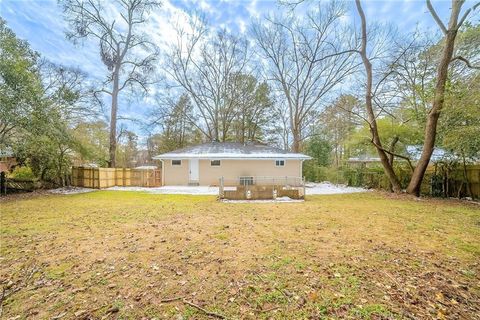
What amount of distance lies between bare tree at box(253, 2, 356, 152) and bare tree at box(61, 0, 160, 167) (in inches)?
365

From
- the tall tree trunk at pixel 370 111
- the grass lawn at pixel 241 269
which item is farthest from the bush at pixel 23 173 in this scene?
the tall tree trunk at pixel 370 111

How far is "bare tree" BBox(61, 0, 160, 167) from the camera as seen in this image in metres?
16.1

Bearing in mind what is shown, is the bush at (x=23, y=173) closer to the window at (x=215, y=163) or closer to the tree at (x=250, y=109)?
the window at (x=215, y=163)

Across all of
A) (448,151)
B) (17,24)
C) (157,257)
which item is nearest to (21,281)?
(157,257)

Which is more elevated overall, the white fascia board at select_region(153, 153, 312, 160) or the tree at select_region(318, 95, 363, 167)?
→ the tree at select_region(318, 95, 363, 167)

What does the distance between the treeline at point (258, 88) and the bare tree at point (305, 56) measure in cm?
9

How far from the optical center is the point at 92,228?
555cm

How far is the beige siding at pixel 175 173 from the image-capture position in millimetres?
17344

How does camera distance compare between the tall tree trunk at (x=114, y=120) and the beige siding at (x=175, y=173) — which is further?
the tall tree trunk at (x=114, y=120)

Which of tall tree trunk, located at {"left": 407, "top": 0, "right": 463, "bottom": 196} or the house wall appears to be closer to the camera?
tall tree trunk, located at {"left": 407, "top": 0, "right": 463, "bottom": 196}

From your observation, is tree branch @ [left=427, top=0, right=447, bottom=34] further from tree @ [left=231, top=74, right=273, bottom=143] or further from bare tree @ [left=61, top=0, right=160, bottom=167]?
bare tree @ [left=61, top=0, right=160, bottom=167]

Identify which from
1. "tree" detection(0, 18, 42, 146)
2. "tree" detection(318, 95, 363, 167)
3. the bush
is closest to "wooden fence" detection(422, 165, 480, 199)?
"tree" detection(318, 95, 363, 167)

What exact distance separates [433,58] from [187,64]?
61.4ft

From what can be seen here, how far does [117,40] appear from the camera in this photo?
1756 cm
